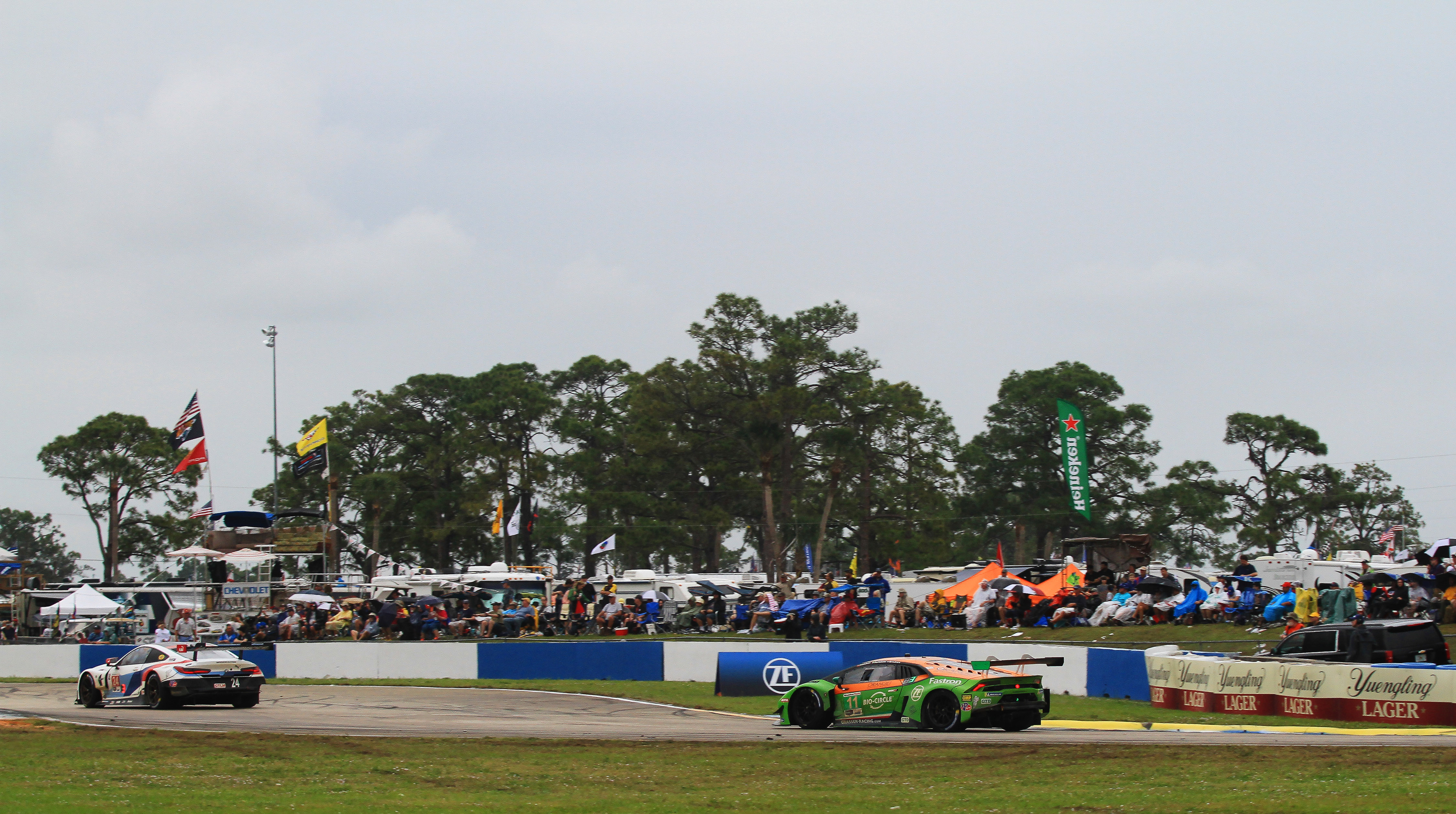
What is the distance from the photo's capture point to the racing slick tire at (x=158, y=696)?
24.2m

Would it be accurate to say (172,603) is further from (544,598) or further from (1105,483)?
(1105,483)

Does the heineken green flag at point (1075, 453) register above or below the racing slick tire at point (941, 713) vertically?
above

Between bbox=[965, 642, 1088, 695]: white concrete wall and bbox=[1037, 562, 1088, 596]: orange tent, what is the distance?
25.7 feet

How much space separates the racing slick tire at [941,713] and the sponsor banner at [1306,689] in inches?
215

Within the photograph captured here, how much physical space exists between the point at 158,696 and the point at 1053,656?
16430 millimetres

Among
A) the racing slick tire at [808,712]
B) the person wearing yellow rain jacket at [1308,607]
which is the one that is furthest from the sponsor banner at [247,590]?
the person wearing yellow rain jacket at [1308,607]

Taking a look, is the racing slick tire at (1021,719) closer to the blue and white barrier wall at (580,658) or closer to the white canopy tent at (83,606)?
the blue and white barrier wall at (580,658)

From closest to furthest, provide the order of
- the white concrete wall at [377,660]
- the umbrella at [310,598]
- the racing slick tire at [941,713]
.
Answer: the racing slick tire at [941,713] → the white concrete wall at [377,660] → the umbrella at [310,598]

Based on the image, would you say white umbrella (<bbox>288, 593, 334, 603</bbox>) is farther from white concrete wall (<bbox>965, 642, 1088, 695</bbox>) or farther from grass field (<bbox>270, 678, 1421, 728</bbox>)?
white concrete wall (<bbox>965, 642, 1088, 695</bbox>)

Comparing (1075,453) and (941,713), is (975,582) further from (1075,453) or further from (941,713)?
(941,713)

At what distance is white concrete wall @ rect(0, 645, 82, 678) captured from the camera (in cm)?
3853

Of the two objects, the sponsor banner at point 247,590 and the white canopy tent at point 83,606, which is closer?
the sponsor banner at point 247,590

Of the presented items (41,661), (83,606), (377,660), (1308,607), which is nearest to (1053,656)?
(1308,607)

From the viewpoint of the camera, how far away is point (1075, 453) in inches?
1844
